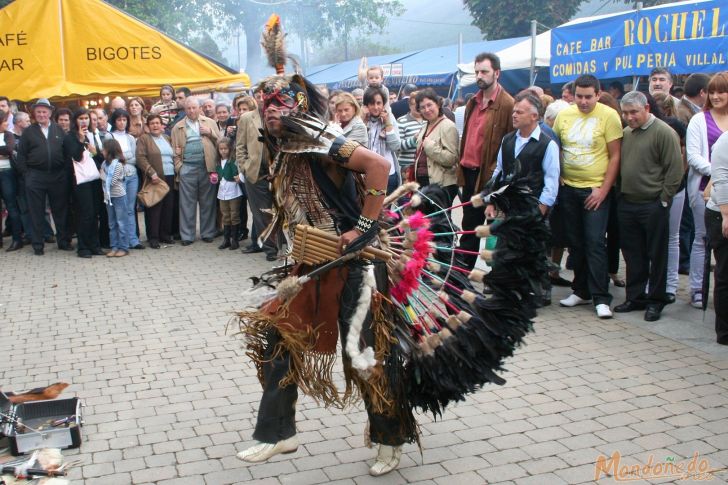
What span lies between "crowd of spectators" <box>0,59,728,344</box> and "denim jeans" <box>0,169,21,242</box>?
0.02 metres

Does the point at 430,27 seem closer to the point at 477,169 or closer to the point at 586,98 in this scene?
the point at 477,169

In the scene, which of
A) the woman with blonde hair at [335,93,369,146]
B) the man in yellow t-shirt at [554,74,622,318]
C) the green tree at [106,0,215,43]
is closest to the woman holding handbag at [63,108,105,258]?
the woman with blonde hair at [335,93,369,146]

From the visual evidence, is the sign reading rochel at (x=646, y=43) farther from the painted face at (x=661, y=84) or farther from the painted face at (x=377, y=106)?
the painted face at (x=377, y=106)

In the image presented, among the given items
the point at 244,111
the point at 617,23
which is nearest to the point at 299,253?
the point at 244,111

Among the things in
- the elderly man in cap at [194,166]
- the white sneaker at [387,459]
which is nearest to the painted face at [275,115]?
the white sneaker at [387,459]

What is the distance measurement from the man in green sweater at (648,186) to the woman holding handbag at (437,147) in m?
1.73

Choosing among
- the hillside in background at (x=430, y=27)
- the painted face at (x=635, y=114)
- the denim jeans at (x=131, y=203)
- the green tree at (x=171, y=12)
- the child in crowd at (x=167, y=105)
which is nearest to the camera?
the painted face at (x=635, y=114)

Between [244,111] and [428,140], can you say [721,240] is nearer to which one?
[428,140]

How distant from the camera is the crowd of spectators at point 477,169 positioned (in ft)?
22.5

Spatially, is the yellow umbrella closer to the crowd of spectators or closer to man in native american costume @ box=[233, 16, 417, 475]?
the crowd of spectators

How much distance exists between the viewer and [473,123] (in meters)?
7.71

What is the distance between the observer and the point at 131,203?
1073 centimetres

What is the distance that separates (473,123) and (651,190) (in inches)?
72.5

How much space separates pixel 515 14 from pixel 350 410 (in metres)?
33.6
